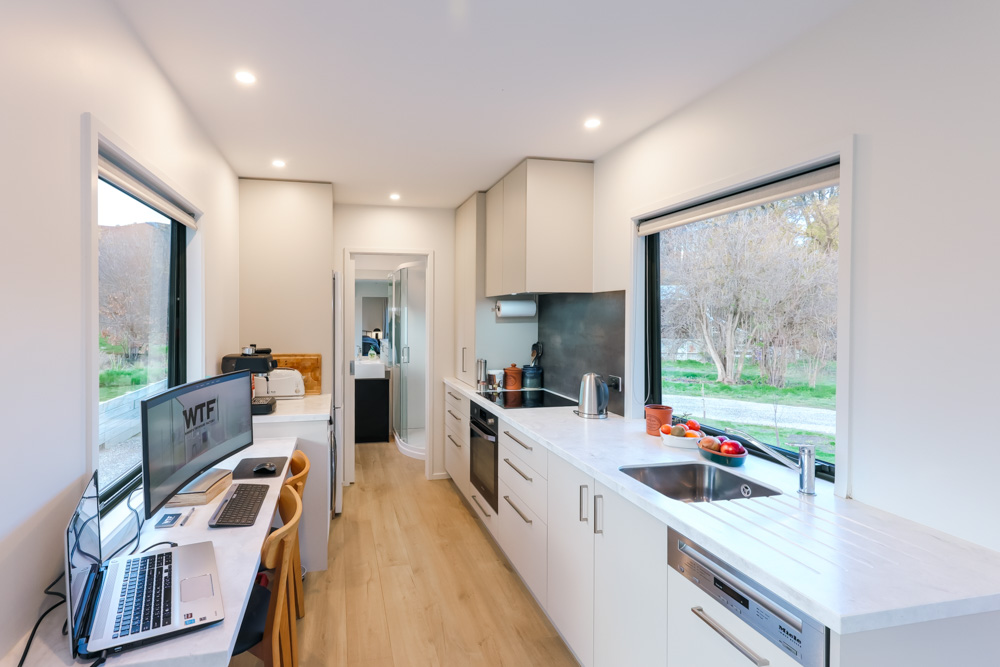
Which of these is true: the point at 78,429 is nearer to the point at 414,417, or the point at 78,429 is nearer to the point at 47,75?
the point at 47,75

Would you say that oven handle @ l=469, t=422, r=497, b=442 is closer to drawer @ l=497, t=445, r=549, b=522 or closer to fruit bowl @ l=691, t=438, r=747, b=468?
drawer @ l=497, t=445, r=549, b=522

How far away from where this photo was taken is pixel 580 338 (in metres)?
3.66

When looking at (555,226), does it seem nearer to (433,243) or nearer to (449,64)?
(449,64)

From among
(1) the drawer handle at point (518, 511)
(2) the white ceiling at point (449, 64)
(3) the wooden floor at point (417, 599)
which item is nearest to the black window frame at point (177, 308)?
(2) the white ceiling at point (449, 64)

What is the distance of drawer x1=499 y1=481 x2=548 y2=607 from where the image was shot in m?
2.64

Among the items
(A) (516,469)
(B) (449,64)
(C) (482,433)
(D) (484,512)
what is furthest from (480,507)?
(B) (449,64)

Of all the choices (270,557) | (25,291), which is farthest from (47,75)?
(270,557)

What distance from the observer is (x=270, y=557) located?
5.68 ft

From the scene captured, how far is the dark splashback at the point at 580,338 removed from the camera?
3.17m

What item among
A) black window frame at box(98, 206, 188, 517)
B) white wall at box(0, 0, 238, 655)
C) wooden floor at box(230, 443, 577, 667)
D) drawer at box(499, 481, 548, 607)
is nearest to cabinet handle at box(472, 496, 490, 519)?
wooden floor at box(230, 443, 577, 667)

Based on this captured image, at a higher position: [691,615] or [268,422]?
[268,422]

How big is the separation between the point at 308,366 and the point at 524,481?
191 cm

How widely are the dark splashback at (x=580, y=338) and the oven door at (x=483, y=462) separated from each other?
693 mm

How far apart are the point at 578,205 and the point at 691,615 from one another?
249 cm
